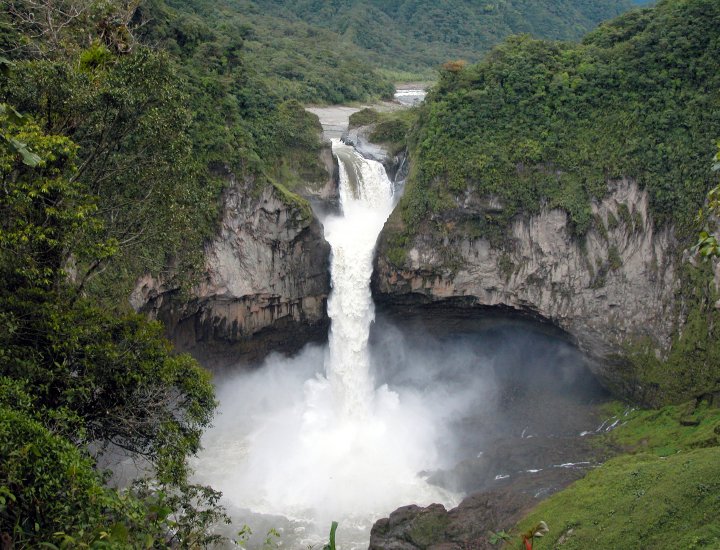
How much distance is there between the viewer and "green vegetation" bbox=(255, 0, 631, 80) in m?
65.4

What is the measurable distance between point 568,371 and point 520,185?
788 cm

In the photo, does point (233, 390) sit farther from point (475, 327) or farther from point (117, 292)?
point (475, 327)

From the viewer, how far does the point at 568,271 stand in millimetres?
26172

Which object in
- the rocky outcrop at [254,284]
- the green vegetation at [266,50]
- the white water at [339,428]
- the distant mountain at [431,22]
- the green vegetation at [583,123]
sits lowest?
the white water at [339,428]

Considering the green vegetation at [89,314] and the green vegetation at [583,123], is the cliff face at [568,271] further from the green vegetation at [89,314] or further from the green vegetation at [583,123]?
the green vegetation at [89,314]

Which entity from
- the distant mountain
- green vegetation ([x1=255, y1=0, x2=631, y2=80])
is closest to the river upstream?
green vegetation ([x1=255, y1=0, x2=631, y2=80])

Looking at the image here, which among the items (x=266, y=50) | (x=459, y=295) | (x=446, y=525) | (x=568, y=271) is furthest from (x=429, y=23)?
(x=446, y=525)

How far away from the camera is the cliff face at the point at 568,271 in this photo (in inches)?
1005

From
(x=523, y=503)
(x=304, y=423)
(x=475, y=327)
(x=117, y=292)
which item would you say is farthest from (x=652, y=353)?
(x=117, y=292)

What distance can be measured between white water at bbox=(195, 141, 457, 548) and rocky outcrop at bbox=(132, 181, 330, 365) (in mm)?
1089

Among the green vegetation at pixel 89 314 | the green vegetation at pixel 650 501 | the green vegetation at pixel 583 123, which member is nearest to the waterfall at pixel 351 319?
the green vegetation at pixel 583 123

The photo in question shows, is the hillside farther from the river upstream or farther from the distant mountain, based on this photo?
the distant mountain

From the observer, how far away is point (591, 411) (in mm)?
25906

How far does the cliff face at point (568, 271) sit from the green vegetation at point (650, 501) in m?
Result: 4.81
